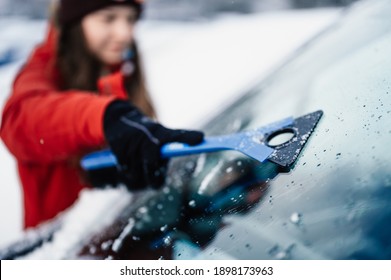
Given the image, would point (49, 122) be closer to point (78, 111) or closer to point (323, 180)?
point (78, 111)

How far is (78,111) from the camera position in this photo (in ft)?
2.66

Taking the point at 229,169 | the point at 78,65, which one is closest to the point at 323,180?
the point at 229,169

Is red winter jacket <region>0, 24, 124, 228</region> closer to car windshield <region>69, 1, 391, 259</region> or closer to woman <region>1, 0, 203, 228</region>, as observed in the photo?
woman <region>1, 0, 203, 228</region>

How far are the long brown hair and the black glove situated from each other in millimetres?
416

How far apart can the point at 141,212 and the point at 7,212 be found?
663 mm

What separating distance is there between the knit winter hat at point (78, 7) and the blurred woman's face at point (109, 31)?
0.08ft

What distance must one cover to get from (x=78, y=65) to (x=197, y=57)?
2.92ft

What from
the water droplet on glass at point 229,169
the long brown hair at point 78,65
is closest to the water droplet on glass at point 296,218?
the water droplet on glass at point 229,169

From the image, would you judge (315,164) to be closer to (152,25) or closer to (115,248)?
(115,248)

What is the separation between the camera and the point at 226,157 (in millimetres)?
767

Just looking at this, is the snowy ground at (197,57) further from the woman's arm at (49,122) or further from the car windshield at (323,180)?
the car windshield at (323,180)

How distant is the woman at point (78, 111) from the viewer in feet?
2.47
